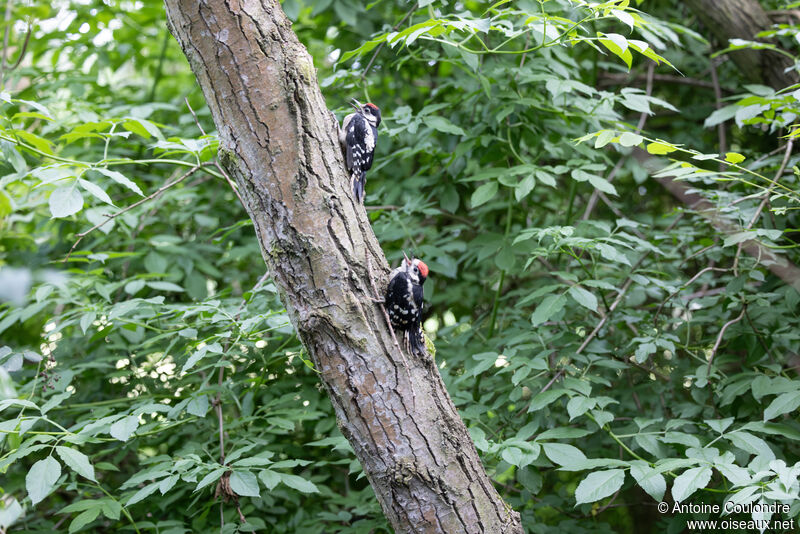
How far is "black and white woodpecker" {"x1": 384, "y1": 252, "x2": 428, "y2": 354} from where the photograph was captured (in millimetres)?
1481

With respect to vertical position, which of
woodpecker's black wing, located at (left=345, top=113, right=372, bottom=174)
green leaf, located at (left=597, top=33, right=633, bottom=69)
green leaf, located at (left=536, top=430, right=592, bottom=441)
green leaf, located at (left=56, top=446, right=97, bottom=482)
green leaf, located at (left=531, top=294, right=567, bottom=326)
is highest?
green leaf, located at (left=597, top=33, right=633, bottom=69)

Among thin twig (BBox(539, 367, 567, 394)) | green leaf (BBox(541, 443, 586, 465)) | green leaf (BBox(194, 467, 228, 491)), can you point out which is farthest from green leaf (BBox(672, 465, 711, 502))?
green leaf (BBox(194, 467, 228, 491))

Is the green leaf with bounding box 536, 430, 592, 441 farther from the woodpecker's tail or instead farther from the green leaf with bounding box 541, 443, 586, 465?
the woodpecker's tail

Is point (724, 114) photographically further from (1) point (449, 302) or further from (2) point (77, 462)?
(2) point (77, 462)

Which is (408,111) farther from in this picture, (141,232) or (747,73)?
(747,73)

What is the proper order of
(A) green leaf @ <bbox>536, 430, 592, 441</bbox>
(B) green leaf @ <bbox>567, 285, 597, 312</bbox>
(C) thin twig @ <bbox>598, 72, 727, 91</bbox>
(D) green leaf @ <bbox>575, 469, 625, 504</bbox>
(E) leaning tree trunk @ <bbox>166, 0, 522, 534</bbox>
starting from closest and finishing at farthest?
(E) leaning tree trunk @ <bbox>166, 0, 522, 534</bbox>
(D) green leaf @ <bbox>575, 469, 625, 504</bbox>
(A) green leaf @ <bbox>536, 430, 592, 441</bbox>
(B) green leaf @ <bbox>567, 285, 597, 312</bbox>
(C) thin twig @ <bbox>598, 72, 727, 91</bbox>

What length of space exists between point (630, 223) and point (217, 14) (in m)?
1.57

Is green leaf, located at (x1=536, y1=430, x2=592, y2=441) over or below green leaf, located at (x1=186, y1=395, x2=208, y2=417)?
below

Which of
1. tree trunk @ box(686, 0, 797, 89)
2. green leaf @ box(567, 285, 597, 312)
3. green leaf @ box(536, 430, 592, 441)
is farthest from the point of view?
tree trunk @ box(686, 0, 797, 89)

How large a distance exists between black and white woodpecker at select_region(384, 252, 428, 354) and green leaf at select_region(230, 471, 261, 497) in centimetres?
61

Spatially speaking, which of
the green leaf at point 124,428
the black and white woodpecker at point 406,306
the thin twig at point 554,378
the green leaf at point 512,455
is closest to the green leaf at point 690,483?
the green leaf at point 512,455

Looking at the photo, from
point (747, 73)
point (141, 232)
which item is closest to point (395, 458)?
point (141, 232)

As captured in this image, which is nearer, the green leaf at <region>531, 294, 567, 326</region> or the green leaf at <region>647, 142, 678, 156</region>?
the green leaf at <region>647, 142, 678, 156</region>

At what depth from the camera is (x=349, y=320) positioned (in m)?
1.47
